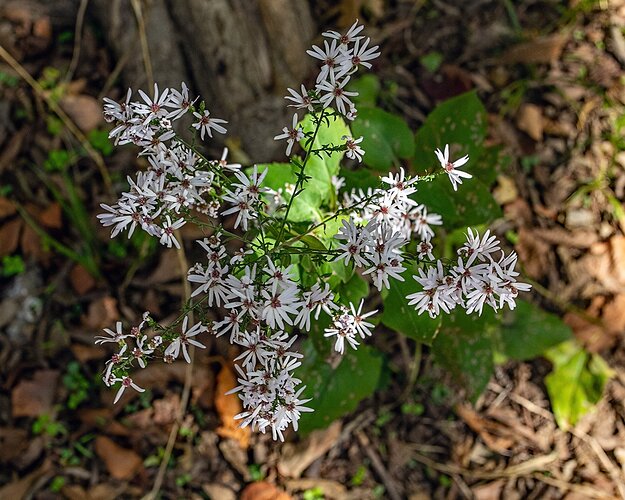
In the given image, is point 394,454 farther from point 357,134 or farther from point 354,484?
point 357,134

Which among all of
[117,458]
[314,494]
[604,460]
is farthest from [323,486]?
[604,460]

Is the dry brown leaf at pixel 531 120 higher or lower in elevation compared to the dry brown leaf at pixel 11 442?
higher

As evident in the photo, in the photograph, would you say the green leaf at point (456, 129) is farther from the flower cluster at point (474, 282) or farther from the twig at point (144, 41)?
the twig at point (144, 41)

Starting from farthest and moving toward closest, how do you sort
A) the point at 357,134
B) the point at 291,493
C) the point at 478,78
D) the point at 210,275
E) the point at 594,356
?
the point at 478,78
the point at 594,356
the point at 291,493
the point at 357,134
the point at 210,275

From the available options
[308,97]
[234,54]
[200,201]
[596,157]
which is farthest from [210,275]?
[596,157]

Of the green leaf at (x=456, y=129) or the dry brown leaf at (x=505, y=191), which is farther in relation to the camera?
the dry brown leaf at (x=505, y=191)

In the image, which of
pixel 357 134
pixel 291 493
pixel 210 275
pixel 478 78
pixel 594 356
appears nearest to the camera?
pixel 210 275

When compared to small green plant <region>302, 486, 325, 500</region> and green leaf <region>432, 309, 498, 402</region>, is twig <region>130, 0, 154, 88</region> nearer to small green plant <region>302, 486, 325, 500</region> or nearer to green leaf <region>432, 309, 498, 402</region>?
A: green leaf <region>432, 309, 498, 402</region>

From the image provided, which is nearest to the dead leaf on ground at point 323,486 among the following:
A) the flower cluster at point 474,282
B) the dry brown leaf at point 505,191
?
the dry brown leaf at point 505,191
